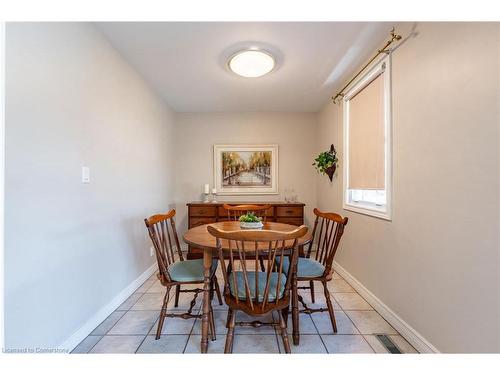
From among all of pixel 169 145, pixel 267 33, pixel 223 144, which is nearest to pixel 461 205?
pixel 267 33

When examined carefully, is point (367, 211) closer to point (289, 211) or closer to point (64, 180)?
point (289, 211)

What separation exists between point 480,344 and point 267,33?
2415 millimetres

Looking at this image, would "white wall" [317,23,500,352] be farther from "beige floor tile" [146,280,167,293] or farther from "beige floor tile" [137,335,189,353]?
"beige floor tile" [146,280,167,293]

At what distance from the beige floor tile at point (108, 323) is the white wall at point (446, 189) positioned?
226 centimetres

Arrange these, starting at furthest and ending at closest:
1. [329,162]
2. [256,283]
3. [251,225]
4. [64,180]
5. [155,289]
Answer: [329,162]
[155,289]
[251,225]
[64,180]
[256,283]

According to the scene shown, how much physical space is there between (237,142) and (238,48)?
1890 millimetres

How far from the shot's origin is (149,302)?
2150 mm

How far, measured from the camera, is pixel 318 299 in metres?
2.21

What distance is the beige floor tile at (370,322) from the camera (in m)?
1.71

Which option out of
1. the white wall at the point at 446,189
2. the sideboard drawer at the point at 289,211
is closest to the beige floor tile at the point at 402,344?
the white wall at the point at 446,189

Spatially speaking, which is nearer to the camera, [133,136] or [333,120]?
[133,136]

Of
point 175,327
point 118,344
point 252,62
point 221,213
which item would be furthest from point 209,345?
point 252,62

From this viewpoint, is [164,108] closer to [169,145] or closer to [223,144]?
[169,145]

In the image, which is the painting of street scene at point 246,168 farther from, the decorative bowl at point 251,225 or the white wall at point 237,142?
the decorative bowl at point 251,225
